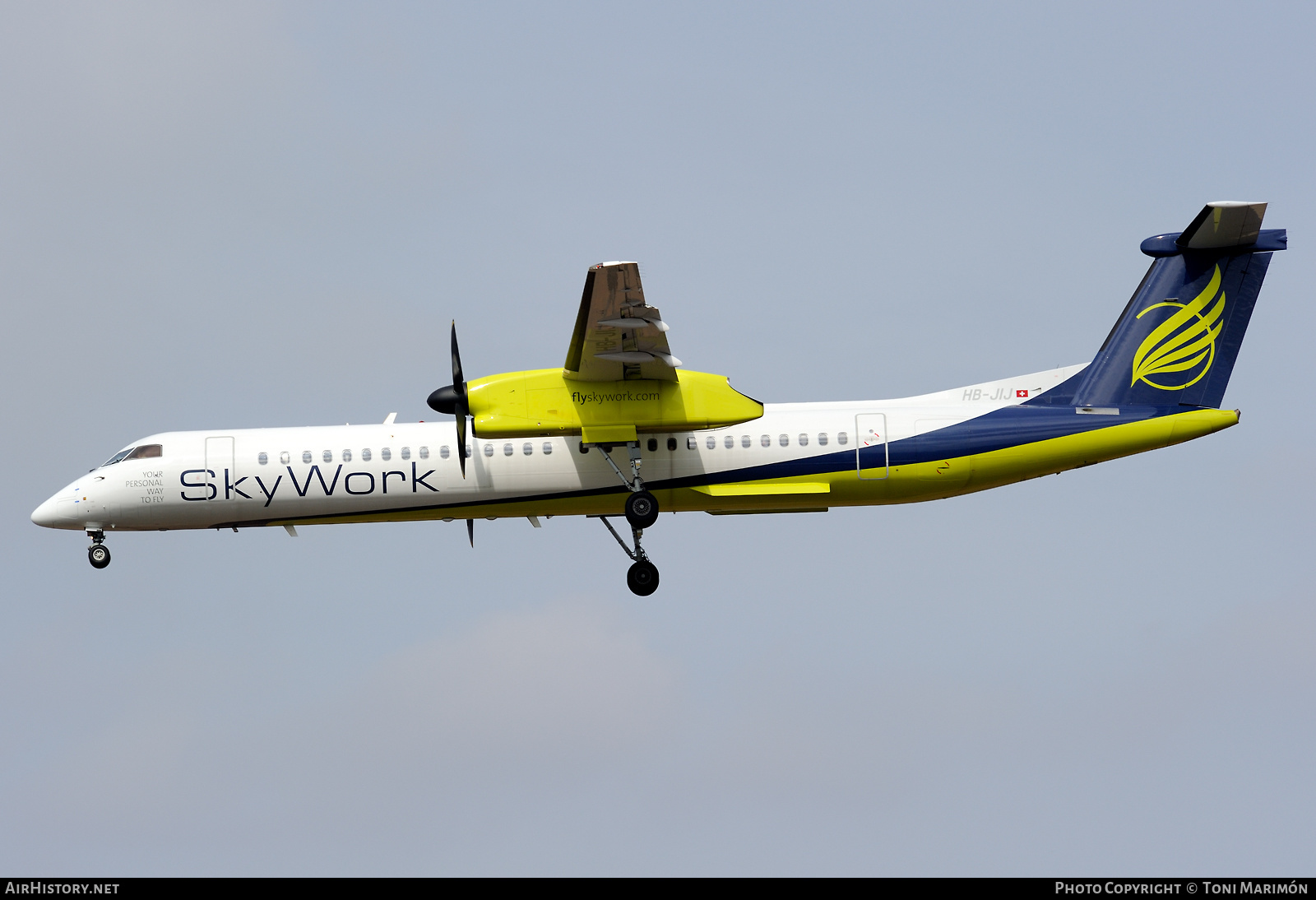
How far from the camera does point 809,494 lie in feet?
93.7

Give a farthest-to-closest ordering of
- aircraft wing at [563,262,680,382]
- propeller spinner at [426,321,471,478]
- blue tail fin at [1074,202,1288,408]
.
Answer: blue tail fin at [1074,202,1288,408] → propeller spinner at [426,321,471,478] → aircraft wing at [563,262,680,382]

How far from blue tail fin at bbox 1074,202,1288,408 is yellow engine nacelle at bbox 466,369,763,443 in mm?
6971

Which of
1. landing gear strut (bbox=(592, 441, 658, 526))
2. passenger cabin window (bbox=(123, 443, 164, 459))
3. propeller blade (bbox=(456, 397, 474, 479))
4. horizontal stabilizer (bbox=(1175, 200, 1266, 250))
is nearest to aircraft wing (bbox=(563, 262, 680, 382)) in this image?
landing gear strut (bbox=(592, 441, 658, 526))

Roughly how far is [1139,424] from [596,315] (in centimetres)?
1059

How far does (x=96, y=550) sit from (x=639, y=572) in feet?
32.9

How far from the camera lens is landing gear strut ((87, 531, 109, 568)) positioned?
29188mm

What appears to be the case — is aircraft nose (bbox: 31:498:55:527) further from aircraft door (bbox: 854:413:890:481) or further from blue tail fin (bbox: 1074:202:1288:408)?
blue tail fin (bbox: 1074:202:1288:408)

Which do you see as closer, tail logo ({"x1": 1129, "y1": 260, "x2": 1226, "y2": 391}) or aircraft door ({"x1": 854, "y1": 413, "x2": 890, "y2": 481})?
aircraft door ({"x1": 854, "y1": 413, "x2": 890, "y2": 481})

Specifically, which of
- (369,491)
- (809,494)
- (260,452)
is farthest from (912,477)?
(260,452)

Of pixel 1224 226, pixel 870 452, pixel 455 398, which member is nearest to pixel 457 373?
pixel 455 398

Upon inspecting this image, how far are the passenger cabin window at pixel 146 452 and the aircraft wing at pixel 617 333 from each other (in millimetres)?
7930

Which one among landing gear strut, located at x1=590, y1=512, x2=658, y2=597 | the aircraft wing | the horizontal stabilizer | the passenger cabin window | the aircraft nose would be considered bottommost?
landing gear strut, located at x1=590, y1=512, x2=658, y2=597

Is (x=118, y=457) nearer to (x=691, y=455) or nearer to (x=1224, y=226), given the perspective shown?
(x=691, y=455)

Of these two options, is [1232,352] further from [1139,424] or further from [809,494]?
[809,494]
